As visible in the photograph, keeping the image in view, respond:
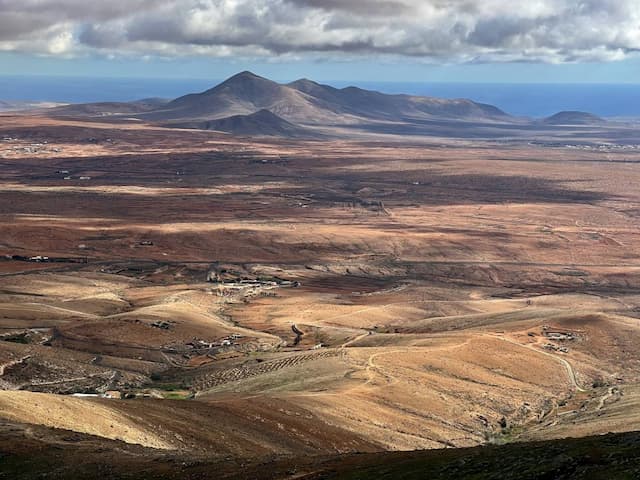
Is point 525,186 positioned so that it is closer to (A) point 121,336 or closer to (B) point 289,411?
(A) point 121,336

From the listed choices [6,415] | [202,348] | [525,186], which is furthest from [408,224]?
[6,415]

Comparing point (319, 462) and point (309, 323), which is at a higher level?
point (319, 462)

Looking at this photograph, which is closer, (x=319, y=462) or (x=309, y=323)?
(x=319, y=462)

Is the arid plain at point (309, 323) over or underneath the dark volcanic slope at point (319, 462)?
underneath

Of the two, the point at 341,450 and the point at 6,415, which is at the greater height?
the point at 6,415

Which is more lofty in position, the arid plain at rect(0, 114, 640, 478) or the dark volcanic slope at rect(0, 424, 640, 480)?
the dark volcanic slope at rect(0, 424, 640, 480)

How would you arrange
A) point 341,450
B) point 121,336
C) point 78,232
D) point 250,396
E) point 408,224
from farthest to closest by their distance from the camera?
point 408,224 → point 78,232 → point 121,336 → point 250,396 → point 341,450

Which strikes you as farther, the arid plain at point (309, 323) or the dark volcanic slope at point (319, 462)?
the arid plain at point (309, 323)

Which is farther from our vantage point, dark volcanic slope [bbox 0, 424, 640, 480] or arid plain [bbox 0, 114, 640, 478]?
arid plain [bbox 0, 114, 640, 478]
